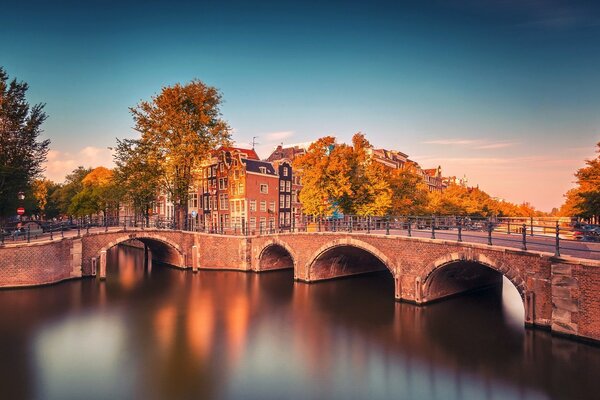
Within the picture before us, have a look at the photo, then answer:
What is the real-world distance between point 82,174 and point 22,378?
3555 inches

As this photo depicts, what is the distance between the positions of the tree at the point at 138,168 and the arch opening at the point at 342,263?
17.8m

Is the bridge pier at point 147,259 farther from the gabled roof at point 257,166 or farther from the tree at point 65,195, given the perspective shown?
the tree at point 65,195

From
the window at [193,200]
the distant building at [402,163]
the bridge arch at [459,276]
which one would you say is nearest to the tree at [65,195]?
the window at [193,200]

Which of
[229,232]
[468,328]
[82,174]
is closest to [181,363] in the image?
[468,328]

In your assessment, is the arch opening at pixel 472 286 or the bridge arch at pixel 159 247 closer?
the arch opening at pixel 472 286

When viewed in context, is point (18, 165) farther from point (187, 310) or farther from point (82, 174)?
point (82, 174)

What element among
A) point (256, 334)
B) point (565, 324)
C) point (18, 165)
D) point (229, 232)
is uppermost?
point (18, 165)

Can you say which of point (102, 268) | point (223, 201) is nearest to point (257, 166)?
point (223, 201)

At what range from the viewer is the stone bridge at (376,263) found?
586 inches

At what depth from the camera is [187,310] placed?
2233 cm

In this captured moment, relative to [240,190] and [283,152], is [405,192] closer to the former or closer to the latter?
[240,190]

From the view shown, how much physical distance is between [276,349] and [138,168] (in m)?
26.6

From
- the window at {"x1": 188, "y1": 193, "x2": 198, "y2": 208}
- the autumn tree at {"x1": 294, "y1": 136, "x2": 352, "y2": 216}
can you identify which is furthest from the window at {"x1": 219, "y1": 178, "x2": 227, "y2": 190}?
the autumn tree at {"x1": 294, "y1": 136, "x2": 352, "y2": 216}

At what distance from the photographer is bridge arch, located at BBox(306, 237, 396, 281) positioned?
87.2ft
